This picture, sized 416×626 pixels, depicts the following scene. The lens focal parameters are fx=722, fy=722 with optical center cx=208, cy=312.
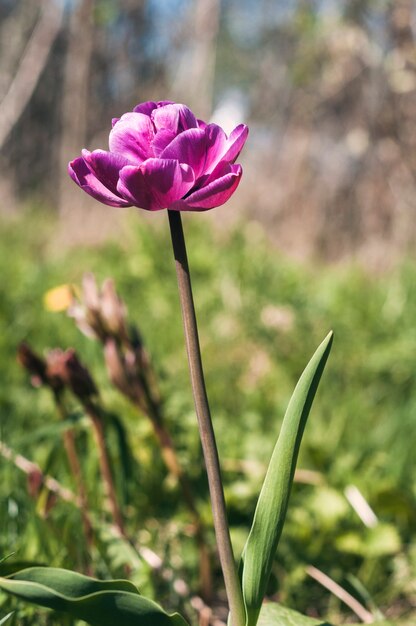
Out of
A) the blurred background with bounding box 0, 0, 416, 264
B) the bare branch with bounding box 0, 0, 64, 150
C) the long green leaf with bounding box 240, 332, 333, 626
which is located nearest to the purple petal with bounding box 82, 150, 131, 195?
the long green leaf with bounding box 240, 332, 333, 626

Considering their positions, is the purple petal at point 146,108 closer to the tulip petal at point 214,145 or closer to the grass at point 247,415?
the tulip petal at point 214,145

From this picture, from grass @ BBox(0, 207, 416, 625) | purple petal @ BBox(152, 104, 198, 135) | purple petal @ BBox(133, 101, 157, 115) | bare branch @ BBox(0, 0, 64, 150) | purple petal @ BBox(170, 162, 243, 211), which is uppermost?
bare branch @ BBox(0, 0, 64, 150)

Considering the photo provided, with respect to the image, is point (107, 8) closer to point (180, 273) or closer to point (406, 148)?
point (406, 148)

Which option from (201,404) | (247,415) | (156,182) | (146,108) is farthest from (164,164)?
(247,415)

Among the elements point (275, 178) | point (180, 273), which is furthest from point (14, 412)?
point (275, 178)

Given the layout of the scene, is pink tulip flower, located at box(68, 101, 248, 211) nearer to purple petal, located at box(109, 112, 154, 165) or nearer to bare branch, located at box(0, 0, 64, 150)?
purple petal, located at box(109, 112, 154, 165)

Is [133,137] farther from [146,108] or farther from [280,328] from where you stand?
[280,328]
